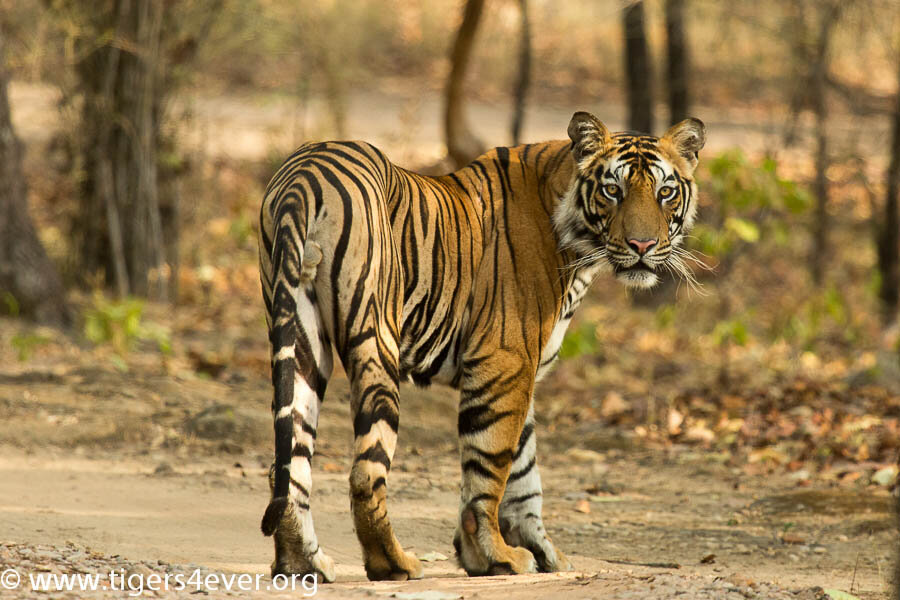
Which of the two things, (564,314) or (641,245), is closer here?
(641,245)

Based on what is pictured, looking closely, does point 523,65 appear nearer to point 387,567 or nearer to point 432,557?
point 432,557

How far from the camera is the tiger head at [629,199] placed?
4.52m

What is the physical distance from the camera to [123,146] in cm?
1024

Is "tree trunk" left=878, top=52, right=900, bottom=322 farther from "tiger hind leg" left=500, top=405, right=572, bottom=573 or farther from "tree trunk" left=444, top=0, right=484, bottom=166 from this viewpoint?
"tiger hind leg" left=500, top=405, right=572, bottom=573

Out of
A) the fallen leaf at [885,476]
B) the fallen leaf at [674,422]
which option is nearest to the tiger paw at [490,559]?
the fallen leaf at [885,476]

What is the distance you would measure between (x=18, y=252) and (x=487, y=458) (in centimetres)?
554

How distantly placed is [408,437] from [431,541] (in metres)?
2.05

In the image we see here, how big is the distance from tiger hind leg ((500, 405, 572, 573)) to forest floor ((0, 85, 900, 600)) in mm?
208

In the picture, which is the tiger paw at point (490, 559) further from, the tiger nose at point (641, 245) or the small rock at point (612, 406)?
the small rock at point (612, 406)

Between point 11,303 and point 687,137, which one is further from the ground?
point 687,137

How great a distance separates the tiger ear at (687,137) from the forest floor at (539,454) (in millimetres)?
1806

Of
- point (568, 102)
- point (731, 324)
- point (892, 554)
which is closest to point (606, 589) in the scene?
point (892, 554)

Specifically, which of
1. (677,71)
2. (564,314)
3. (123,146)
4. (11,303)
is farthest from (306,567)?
(677,71)

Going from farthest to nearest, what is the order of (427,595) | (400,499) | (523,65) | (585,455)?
(523,65)
(585,455)
(400,499)
(427,595)
